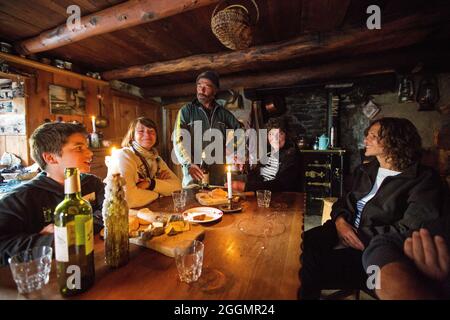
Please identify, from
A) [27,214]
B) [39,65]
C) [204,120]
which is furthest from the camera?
[39,65]

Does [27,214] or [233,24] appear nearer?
[27,214]

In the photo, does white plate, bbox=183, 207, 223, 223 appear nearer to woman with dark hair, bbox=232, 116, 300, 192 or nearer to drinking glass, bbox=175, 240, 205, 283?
drinking glass, bbox=175, 240, 205, 283

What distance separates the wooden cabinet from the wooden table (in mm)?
3490

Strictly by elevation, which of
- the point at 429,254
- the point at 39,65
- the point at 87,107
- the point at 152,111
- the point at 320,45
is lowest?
the point at 429,254

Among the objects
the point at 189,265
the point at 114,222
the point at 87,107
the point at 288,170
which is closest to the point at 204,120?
the point at 288,170

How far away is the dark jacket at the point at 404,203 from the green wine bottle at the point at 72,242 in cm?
155

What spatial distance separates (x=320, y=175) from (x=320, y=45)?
2432mm

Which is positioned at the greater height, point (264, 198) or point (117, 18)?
point (117, 18)

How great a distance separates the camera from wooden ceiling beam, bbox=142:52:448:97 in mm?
3512

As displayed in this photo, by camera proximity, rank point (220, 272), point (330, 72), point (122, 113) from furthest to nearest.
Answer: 1. point (122, 113)
2. point (330, 72)
3. point (220, 272)

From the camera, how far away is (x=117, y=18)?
2.29 metres

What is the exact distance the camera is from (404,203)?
1.46m

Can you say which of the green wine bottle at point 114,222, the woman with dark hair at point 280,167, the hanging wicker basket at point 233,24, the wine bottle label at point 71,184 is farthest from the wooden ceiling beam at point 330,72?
the wine bottle label at point 71,184

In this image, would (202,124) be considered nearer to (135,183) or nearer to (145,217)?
(135,183)
